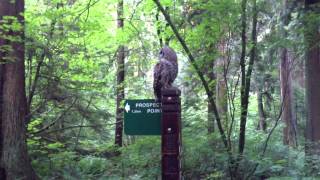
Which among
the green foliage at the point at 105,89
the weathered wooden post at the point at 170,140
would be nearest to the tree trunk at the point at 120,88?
the green foliage at the point at 105,89

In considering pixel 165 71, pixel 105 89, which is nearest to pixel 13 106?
pixel 165 71

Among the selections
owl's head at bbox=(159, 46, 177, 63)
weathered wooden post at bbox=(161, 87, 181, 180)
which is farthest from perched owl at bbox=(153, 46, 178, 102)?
weathered wooden post at bbox=(161, 87, 181, 180)

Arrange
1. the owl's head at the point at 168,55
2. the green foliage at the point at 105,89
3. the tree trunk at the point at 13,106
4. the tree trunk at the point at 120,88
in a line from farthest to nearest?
the tree trunk at the point at 120,88
the green foliage at the point at 105,89
the tree trunk at the point at 13,106
the owl's head at the point at 168,55

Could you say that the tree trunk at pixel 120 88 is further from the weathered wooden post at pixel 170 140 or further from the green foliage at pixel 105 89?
the weathered wooden post at pixel 170 140

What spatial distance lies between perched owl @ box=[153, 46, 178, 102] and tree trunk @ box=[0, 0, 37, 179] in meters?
2.85

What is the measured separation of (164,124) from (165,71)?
3.44 feet

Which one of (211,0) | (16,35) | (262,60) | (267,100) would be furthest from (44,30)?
(267,100)

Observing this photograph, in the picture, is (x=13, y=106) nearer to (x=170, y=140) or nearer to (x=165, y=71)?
(x=165, y=71)

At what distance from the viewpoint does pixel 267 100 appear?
769 inches

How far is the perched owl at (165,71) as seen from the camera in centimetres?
641

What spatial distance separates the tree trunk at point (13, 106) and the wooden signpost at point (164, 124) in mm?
2899

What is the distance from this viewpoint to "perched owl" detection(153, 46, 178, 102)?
6414 mm

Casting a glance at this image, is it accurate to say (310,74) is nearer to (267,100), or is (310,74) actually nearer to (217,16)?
(217,16)

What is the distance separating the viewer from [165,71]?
21.0 feet
